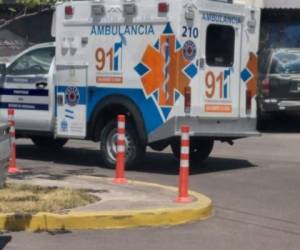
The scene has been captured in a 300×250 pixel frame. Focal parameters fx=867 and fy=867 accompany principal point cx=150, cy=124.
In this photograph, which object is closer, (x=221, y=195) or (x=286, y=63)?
(x=221, y=195)

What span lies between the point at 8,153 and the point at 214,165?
7079 mm

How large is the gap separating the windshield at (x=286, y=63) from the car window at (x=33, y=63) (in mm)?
7227

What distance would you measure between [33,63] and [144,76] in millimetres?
2767

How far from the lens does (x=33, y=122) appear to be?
14.9 m

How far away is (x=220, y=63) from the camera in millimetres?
13875

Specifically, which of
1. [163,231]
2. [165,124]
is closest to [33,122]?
[165,124]

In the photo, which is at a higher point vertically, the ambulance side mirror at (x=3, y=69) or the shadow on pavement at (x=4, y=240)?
the ambulance side mirror at (x=3, y=69)

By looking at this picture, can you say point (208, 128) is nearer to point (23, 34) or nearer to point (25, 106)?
point (25, 106)

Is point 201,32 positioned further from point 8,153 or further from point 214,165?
point 8,153

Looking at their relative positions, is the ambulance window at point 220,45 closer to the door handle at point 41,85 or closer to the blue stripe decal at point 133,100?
the blue stripe decal at point 133,100

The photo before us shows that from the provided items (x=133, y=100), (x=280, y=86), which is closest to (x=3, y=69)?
(x=133, y=100)

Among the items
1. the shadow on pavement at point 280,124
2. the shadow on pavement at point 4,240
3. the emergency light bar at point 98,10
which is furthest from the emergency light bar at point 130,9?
the shadow on pavement at point 280,124

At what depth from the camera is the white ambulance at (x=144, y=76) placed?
13.2m

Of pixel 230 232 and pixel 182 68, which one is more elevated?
pixel 182 68
